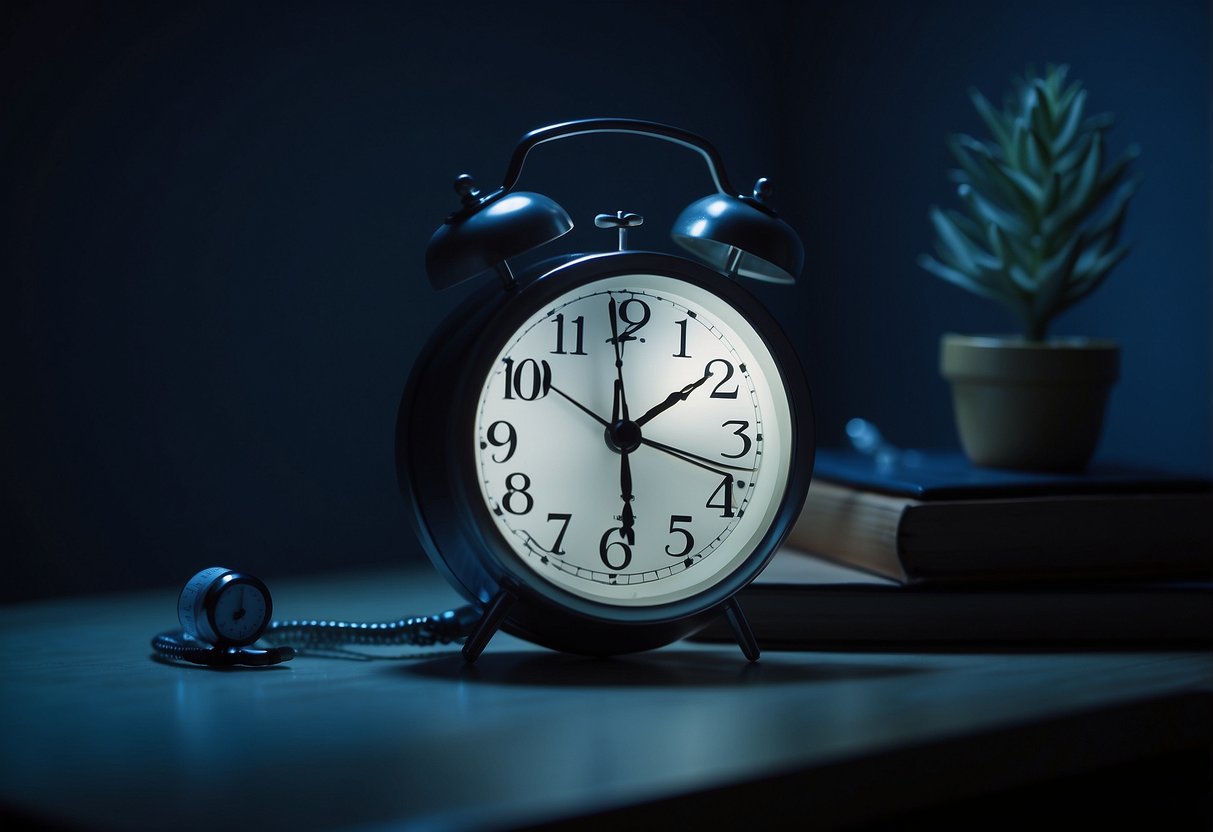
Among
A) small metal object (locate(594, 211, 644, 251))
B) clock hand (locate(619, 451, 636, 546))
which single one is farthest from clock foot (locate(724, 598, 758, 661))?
small metal object (locate(594, 211, 644, 251))

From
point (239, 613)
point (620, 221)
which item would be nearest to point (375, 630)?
point (239, 613)

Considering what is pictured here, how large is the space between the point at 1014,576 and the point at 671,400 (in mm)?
339

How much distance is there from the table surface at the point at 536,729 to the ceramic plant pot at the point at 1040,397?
266 mm


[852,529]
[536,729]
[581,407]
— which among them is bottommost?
[536,729]

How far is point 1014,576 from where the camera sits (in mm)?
1140

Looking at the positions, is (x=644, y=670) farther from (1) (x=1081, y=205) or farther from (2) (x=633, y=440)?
(1) (x=1081, y=205)

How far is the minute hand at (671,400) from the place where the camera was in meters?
1.03

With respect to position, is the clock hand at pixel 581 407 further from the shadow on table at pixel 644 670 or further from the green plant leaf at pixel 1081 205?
the green plant leaf at pixel 1081 205

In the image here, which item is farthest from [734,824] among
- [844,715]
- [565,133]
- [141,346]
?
[141,346]

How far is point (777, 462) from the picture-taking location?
1064mm

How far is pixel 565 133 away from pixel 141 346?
20.8 inches

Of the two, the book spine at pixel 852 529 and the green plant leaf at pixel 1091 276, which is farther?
the green plant leaf at pixel 1091 276

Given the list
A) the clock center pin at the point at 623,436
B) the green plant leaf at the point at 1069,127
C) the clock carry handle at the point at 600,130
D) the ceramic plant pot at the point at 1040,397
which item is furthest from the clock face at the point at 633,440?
the green plant leaf at the point at 1069,127

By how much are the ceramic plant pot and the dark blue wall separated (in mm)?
210
